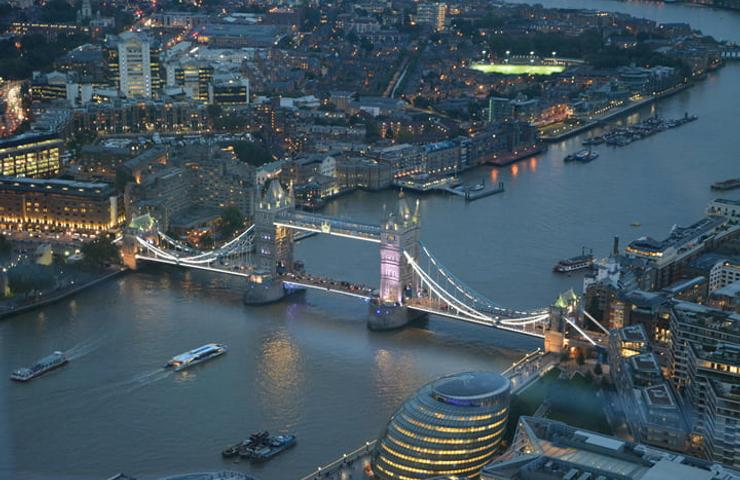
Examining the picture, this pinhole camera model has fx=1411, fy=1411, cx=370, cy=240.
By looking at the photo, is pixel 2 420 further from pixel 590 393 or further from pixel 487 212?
pixel 487 212

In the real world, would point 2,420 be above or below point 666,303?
below

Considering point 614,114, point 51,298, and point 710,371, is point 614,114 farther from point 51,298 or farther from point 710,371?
point 710,371

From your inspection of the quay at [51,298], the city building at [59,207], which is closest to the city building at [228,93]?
the city building at [59,207]

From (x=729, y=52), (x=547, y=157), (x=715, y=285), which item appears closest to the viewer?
(x=715, y=285)

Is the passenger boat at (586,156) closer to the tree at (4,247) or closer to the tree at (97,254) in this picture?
the tree at (97,254)

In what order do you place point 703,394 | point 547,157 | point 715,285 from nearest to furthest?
point 703,394, point 715,285, point 547,157

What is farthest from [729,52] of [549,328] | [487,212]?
[549,328]
